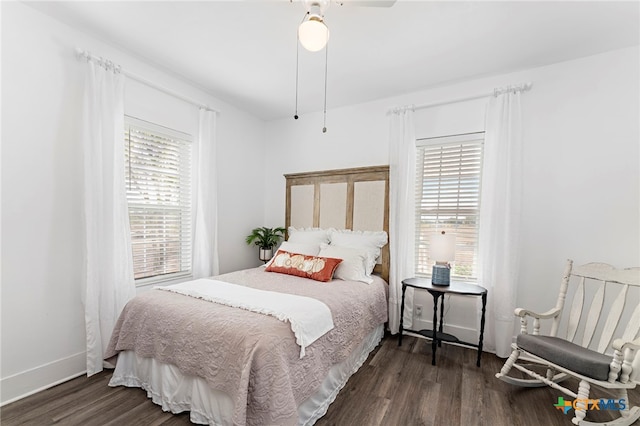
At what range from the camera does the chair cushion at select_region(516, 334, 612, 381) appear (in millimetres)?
1750

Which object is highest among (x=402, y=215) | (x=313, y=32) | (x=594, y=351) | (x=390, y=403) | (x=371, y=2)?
(x=371, y=2)

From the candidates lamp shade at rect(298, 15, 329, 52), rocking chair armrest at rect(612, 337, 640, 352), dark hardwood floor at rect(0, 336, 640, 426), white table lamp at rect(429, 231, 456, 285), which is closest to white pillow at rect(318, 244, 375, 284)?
white table lamp at rect(429, 231, 456, 285)

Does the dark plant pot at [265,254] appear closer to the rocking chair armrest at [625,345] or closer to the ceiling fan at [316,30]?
the ceiling fan at [316,30]

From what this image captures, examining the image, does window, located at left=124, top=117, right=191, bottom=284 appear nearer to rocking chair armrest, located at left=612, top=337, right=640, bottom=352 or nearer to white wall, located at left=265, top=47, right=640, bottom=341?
white wall, located at left=265, top=47, right=640, bottom=341

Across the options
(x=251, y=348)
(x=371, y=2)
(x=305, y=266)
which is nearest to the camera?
(x=251, y=348)

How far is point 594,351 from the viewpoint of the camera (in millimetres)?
2082

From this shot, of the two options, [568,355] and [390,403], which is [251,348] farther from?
[568,355]

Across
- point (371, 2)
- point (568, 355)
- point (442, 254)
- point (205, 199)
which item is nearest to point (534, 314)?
point (568, 355)

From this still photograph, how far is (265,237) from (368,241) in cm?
151

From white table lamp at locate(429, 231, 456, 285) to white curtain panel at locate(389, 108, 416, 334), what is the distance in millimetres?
428

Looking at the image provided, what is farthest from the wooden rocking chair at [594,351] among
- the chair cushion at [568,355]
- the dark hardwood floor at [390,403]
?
the dark hardwood floor at [390,403]

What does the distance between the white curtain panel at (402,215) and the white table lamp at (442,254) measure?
428 millimetres

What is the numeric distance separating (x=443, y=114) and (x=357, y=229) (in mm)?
1622

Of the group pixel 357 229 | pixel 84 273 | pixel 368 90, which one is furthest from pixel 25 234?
pixel 368 90
